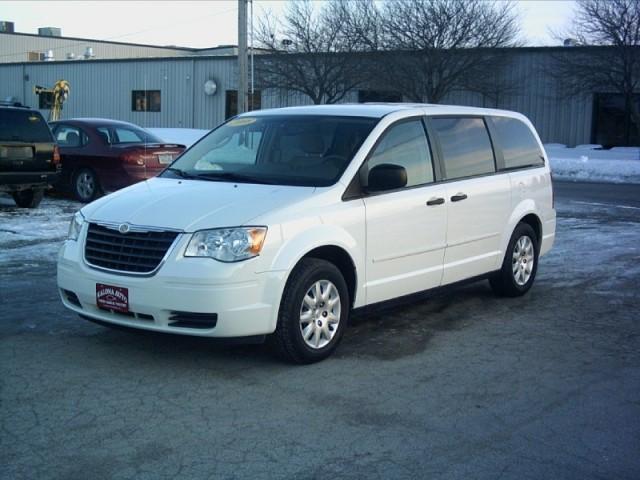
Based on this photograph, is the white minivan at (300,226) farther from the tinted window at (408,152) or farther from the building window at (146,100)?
the building window at (146,100)

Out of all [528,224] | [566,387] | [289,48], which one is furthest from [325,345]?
[289,48]

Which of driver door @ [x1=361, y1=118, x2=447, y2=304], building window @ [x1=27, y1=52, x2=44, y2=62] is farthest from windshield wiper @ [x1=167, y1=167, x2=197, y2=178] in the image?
building window @ [x1=27, y1=52, x2=44, y2=62]

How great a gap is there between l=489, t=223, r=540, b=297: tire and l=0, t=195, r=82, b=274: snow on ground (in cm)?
493

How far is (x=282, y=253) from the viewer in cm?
567

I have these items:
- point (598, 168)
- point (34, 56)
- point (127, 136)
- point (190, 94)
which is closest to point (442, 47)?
point (598, 168)

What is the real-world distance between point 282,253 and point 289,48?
33707 mm

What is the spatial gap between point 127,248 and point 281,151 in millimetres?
1602

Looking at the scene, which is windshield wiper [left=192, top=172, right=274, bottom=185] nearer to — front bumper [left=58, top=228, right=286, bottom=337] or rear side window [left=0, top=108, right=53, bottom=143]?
front bumper [left=58, top=228, right=286, bottom=337]

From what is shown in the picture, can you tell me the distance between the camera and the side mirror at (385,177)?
249 inches

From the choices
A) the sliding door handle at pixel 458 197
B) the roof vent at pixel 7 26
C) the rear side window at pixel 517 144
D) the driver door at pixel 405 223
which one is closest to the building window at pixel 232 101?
the roof vent at pixel 7 26

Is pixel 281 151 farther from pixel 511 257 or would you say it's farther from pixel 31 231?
pixel 31 231

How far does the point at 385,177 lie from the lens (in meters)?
6.32

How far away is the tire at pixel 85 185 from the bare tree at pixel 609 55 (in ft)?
71.3

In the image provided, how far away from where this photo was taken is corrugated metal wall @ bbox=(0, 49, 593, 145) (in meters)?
35.7
